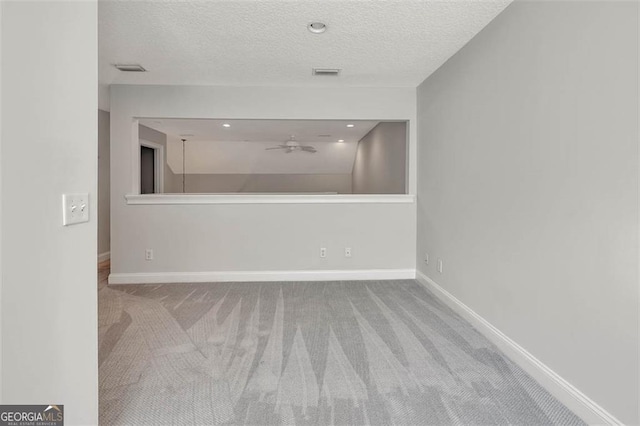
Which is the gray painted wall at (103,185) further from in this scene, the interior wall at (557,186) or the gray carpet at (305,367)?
the interior wall at (557,186)

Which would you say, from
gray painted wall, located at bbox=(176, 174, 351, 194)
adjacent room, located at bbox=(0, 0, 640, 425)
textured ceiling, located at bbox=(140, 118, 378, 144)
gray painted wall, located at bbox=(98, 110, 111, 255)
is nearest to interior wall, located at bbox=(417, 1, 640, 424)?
adjacent room, located at bbox=(0, 0, 640, 425)

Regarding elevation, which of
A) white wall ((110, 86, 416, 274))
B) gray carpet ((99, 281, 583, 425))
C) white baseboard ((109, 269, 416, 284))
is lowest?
gray carpet ((99, 281, 583, 425))

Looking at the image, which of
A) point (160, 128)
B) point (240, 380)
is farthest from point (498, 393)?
point (160, 128)

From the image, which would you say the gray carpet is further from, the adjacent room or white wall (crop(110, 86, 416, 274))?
white wall (crop(110, 86, 416, 274))

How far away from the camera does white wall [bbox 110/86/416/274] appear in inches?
152

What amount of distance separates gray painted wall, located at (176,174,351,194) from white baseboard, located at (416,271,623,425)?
19.9ft

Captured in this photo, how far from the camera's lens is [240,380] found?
191cm


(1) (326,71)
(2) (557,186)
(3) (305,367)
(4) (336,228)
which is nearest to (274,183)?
(4) (336,228)
